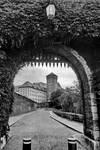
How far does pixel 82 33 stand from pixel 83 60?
0.89 metres

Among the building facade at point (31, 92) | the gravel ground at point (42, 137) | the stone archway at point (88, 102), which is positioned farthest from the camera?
the building facade at point (31, 92)

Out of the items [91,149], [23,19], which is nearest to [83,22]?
[23,19]

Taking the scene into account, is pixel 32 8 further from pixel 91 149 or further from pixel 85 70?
pixel 91 149

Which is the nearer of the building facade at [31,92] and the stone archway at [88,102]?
the stone archway at [88,102]

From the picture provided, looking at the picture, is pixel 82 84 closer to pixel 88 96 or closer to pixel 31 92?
pixel 88 96

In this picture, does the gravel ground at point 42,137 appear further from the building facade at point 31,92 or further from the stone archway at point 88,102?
Answer: the building facade at point 31,92

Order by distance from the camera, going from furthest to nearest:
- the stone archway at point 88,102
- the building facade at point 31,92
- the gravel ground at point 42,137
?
the building facade at point 31,92
the gravel ground at point 42,137
the stone archway at point 88,102

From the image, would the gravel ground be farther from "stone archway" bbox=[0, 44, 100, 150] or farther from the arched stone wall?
the arched stone wall

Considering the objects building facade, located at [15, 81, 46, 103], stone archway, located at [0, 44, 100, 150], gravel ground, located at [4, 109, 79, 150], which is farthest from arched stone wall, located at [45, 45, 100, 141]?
building facade, located at [15, 81, 46, 103]

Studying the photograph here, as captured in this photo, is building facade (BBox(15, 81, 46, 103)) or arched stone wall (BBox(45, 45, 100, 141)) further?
building facade (BBox(15, 81, 46, 103))

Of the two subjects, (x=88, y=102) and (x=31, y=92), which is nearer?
(x=88, y=102)

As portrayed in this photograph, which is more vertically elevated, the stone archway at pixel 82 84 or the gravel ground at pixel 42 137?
the stone archway at pixel 82 84

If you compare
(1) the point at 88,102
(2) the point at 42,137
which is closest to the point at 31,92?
(2) the point at 42,137

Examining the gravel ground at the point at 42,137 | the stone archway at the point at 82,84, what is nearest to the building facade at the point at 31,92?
the gravel ground at the point at 42,137
